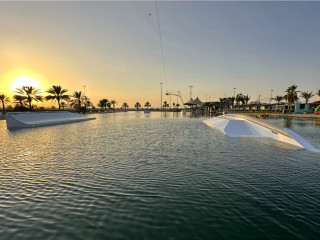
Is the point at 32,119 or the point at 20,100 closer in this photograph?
the point at 32,119

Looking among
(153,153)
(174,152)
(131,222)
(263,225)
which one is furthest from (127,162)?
(263,225)

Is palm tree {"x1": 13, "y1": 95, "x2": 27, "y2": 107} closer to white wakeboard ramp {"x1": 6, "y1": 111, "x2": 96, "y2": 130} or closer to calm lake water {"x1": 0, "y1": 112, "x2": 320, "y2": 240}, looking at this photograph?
white wakeboard ramp {"x1": 6, "y1": 111, "x2": 96, "y2": 130}

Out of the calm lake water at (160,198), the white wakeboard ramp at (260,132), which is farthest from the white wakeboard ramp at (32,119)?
the white wakeboard ramp at (260,132)

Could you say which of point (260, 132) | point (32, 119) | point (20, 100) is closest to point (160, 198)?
point (260, 132)

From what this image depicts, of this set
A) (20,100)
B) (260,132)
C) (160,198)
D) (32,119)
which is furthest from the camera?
(20,100)

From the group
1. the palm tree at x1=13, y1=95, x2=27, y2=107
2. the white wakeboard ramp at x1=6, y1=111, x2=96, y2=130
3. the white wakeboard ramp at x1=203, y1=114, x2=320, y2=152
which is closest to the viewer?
the white wakeboard ramp at x1=203, y1=114, x2=320, y2=152

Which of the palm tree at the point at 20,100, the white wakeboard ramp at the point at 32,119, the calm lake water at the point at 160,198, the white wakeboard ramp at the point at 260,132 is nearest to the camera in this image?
the calm lake water at the point at 160,198

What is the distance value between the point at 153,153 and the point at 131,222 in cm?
1006

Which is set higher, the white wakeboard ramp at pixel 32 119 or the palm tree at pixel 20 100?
the palm tree at pixel 20 100

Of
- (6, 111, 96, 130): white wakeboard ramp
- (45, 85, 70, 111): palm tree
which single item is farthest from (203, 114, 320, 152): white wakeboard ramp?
(45, 85, 70, 111): palm tree

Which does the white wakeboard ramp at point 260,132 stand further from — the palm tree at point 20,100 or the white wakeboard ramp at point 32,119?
the palm tree at point 20,100

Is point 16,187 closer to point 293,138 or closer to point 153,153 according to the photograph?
point 153,153

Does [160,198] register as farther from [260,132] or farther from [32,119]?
[32,119]

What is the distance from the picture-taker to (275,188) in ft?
30.0
